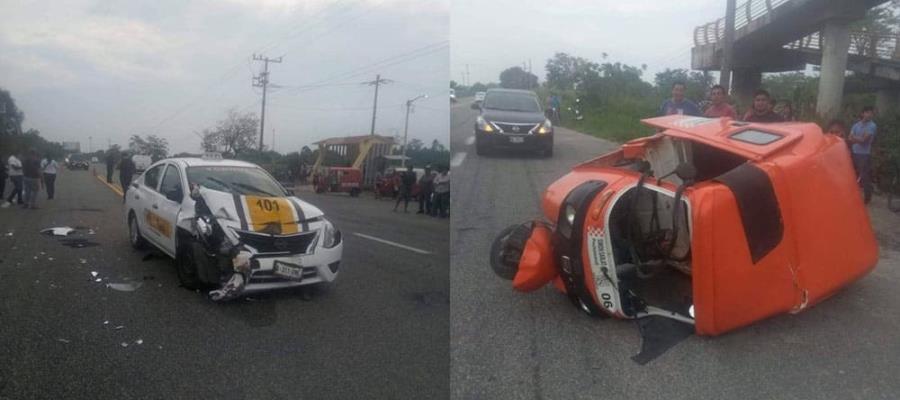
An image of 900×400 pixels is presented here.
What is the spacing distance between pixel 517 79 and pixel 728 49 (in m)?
1.41

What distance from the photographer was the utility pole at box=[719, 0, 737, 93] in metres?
3.49

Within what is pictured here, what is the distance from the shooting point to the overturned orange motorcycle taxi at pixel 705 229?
285 centimetres

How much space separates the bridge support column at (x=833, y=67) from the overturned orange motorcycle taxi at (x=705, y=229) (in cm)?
98

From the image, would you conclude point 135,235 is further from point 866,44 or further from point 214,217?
point 866,44

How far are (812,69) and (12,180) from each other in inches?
159

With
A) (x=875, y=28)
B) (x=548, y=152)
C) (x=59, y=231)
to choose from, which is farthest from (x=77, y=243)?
(x=875, y=28)

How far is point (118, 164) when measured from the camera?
76.9 inches

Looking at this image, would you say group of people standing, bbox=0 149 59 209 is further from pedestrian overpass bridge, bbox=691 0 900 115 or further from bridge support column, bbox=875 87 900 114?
bridge support column, bbox=875 87 900 114

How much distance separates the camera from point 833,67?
13.5ft

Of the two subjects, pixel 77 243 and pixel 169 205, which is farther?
pixel 169 205

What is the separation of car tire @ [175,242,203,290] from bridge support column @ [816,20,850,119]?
3600 millimetres

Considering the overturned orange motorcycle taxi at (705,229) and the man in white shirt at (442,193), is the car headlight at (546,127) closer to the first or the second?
the overturned orange motorcycle taxi at (705,229)

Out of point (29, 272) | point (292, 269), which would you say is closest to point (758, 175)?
point (292, 269)

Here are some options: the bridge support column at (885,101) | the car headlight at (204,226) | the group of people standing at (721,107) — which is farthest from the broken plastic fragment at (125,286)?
the bridge support column at (885,101)
